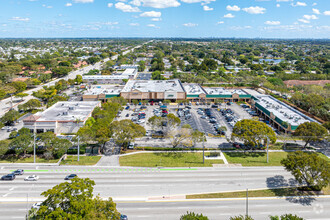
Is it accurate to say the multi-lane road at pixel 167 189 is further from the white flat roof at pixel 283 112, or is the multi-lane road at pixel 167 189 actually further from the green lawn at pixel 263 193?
the white flat roof at pixel 283 112

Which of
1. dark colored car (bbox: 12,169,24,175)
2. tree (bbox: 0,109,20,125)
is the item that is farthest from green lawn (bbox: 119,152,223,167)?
tree (bbox: 0,109,20,125)

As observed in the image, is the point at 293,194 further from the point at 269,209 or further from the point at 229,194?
the point at 229,194

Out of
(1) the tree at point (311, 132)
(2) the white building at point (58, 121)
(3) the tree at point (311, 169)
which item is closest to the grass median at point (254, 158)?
Answer: (1) the tree at point (311, 132)

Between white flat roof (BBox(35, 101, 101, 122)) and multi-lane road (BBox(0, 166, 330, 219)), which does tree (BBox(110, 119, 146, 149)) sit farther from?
white flat roof (BBox(35, 101, 101, 122))

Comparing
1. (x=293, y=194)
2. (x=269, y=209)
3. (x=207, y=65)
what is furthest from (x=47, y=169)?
(x=207, y=65)

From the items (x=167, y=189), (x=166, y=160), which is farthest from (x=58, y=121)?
(x=167, y=189)

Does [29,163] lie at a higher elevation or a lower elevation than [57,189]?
lower
